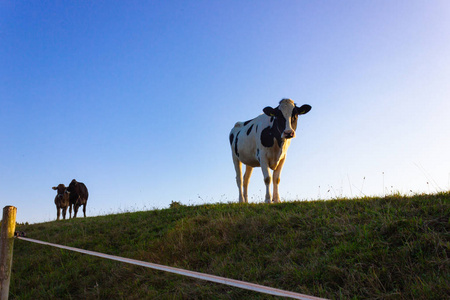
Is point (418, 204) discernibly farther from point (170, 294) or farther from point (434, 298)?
point (170, 294)

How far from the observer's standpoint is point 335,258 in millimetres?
4801

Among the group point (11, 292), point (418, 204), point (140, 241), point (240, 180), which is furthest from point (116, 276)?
point (240, 180)

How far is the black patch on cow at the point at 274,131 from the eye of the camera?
1009 cm

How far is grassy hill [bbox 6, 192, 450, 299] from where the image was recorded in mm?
4266

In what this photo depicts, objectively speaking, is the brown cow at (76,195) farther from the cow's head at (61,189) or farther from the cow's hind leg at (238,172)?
the cow's hind leg at (238,172)

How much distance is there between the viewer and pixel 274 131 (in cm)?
1038

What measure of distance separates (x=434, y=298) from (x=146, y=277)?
4.06 m

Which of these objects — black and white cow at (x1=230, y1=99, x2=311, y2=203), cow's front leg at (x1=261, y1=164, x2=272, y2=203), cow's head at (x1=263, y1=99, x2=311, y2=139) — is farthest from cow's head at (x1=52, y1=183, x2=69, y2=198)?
cow's head at (x1=263, y1=99, x2=311, y2=139)

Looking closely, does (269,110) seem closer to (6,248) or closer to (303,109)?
(303,109)

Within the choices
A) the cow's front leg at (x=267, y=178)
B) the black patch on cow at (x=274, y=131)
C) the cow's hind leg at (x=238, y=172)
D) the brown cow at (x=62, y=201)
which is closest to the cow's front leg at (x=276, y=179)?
the cow's front leg at (x=267, y=178)

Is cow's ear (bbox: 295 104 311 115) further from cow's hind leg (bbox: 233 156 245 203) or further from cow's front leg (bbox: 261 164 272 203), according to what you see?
cow's hind leg (bbox: 233 156 245 203)

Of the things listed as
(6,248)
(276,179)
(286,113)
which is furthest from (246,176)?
(6,248)

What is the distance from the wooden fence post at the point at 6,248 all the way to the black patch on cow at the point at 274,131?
691 cm

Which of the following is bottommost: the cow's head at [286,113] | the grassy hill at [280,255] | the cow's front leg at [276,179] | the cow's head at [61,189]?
the grassy hill at [280,255]
